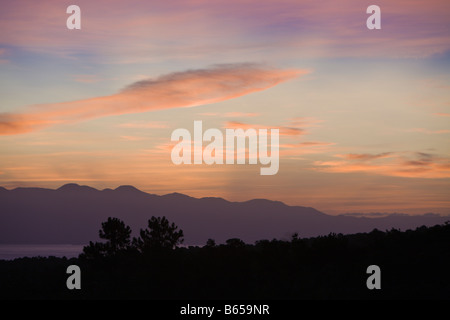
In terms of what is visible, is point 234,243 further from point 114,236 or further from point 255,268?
point 114,236

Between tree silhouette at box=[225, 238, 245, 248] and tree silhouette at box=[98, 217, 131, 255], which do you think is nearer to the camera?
tree silhouette at box=[225, 238, 245, 248]

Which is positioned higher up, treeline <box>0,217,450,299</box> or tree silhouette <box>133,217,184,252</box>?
tree silhouette <box>133,217,184,252</box>

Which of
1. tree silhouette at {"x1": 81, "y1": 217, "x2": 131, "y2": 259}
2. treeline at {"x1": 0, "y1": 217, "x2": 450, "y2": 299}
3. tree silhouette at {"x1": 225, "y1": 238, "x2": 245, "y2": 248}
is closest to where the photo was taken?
treeline at {"x1": 0, "y1": 217, "x2": 450, "y2": 299}

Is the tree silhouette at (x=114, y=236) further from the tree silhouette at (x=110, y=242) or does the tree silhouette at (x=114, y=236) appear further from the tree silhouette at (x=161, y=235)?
the tree silhouette at (x=161, y=235)

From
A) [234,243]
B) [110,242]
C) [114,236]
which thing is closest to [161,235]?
[114,236]

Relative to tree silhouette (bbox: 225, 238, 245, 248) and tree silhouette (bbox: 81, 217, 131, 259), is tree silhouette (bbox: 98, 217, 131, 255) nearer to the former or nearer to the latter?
tree silhouette (bbox: 81, 217, 131, 259)

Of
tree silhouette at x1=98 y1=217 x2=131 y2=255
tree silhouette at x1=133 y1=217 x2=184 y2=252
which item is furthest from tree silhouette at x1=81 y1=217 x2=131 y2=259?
tree silhouette at x1=133 y1=217 x2=184 y2=252

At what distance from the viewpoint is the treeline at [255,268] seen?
34.8 m

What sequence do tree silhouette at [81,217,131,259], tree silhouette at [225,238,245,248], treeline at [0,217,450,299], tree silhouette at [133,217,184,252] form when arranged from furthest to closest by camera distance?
tree silhouette at [81,217,131,259] → tree silhouette at [133,217,184,252] → tree silhouette at [225,238,245,248] → treeline at [0,217,450,299]

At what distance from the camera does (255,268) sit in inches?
1565

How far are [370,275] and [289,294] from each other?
16.4ft

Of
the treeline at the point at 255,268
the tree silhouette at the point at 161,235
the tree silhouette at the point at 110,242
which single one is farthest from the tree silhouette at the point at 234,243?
the tree silhouette at the point at 110,242

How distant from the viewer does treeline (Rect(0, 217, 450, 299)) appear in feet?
114
